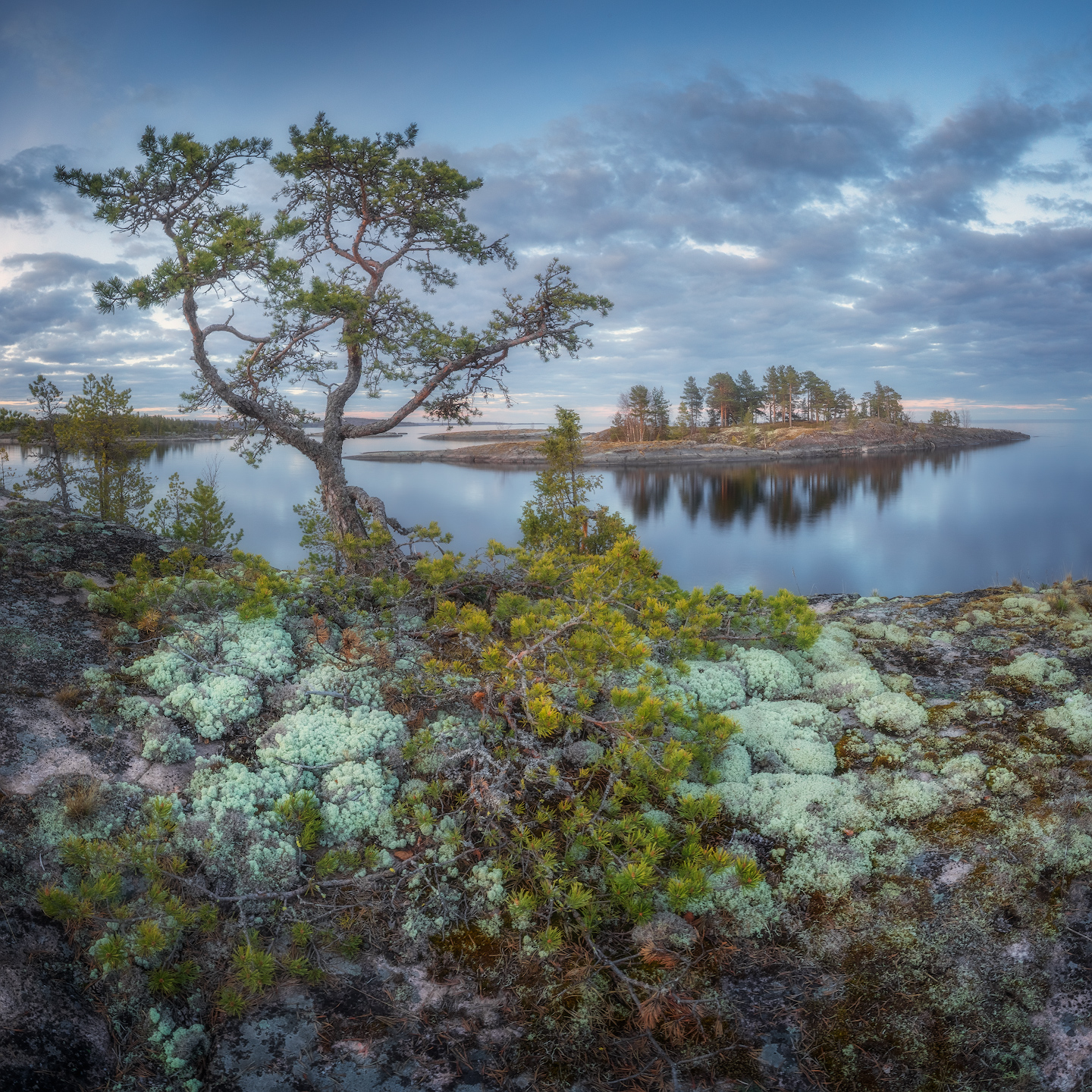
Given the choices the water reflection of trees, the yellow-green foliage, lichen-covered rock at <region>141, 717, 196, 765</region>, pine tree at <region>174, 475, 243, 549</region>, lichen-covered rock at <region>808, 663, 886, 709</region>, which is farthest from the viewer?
the water reflection of trees

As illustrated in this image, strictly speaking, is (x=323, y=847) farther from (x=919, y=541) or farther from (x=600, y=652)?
(x=919, y=541)

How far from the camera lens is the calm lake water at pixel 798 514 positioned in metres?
30.0

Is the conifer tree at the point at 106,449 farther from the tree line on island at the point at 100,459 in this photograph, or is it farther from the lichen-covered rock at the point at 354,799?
the lichen-covered rock at the point at 354,799

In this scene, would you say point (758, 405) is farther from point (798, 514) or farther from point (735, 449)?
point (798, 514)

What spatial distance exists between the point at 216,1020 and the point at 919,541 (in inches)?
1604

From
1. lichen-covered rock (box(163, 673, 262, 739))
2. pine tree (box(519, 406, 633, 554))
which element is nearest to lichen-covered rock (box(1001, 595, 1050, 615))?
pine tree (box(519, 406, 633, 554))

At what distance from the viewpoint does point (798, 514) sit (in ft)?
153

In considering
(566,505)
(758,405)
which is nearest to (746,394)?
(758,405)

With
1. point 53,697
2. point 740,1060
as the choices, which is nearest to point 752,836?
point 740,1060

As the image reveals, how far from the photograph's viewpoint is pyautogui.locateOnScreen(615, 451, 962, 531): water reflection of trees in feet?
157

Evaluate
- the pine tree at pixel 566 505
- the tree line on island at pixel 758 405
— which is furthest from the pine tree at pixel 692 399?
the pine tree at pixel 566 505

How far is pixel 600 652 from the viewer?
4945 millimetres

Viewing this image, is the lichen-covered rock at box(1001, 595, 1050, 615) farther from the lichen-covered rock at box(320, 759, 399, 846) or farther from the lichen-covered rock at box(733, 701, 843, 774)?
the lichen-covered rock at box(320, 759, 399, 846)

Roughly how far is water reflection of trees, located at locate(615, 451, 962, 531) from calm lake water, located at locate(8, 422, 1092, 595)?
0.85 ft
